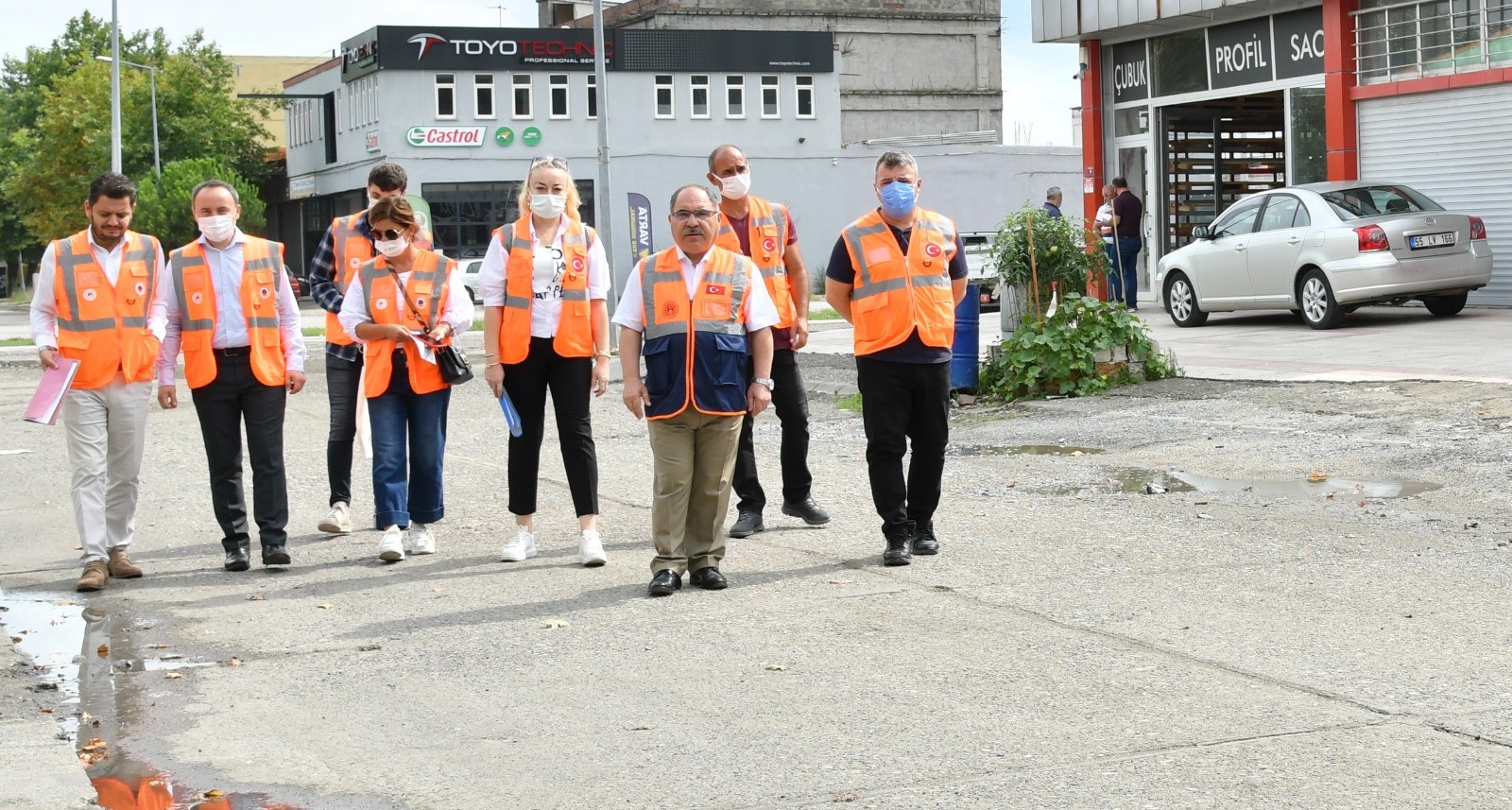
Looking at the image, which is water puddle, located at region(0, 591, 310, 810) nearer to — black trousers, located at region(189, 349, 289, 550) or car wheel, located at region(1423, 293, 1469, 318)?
black trousers, located at region(189, 349, 289, 550)

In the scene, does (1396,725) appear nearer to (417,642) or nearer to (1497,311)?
(417,642)

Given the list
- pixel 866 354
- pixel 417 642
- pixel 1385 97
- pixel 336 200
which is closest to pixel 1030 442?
pixel 866 354

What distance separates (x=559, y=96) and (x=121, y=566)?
5389 cm

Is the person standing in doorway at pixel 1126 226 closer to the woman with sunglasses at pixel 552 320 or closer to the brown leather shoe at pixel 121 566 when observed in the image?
the woman with sunglasses at pixel 552 320

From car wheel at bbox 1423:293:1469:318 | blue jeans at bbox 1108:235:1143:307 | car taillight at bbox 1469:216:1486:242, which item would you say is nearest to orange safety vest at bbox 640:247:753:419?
car taillight at bbox 1469:216:1486:242

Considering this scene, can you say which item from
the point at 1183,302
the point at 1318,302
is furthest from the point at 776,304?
the point at 1183,302

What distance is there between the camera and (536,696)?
19.1 feet

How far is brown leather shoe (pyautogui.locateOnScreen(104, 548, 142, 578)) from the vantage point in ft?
27.2

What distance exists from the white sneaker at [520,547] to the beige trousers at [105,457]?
171cm

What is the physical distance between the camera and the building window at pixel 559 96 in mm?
60844

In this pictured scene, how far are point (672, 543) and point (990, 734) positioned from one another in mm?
2543

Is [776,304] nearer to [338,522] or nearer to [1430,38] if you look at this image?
[338,522]

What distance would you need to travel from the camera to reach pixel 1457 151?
73.3ft

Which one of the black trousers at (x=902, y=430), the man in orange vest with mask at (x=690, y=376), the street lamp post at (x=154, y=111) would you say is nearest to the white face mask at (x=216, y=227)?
the man in orange vest with mask at (x=690, y=376)
